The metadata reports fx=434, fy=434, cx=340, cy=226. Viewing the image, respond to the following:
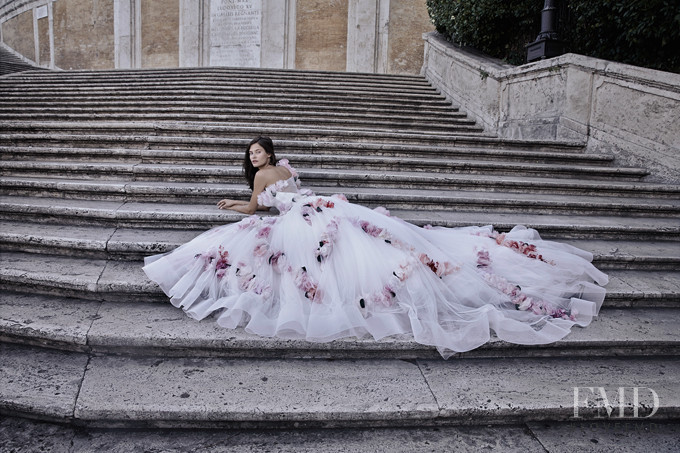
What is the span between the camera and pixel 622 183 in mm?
4746

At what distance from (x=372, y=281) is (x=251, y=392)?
0.90 metres

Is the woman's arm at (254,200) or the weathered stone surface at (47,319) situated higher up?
the woman's arm at (254,200)

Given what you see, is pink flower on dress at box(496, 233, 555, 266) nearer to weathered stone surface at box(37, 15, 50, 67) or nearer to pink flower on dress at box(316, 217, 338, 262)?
pink flower on dress at box(316, 217, 338, 262)

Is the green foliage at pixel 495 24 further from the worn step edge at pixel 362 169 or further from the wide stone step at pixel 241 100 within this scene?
the worn step edge at pixel 362 169

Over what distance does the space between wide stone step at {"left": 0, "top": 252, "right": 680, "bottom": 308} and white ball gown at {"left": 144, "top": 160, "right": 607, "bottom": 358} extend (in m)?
0.18

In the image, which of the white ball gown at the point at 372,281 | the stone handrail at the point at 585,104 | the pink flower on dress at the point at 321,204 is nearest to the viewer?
the white ball gown at the point at 372,281

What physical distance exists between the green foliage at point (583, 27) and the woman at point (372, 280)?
12.4ft

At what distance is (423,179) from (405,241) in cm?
189

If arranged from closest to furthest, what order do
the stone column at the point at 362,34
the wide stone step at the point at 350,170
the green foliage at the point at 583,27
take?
the wide stone step at the point at 350,170 → the green foliage at the point at 583,27 → the stone column at the point at 362,34

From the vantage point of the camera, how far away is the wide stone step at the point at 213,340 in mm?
2420

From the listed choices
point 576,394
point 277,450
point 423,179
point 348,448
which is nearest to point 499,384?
point 576,394

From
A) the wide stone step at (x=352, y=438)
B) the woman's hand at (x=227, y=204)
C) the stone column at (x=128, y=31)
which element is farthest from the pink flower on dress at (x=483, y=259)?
the stone column at (x=128, y=31)

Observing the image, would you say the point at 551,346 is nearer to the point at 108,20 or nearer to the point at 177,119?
the point at 177,119

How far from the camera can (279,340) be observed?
7.93 feet
